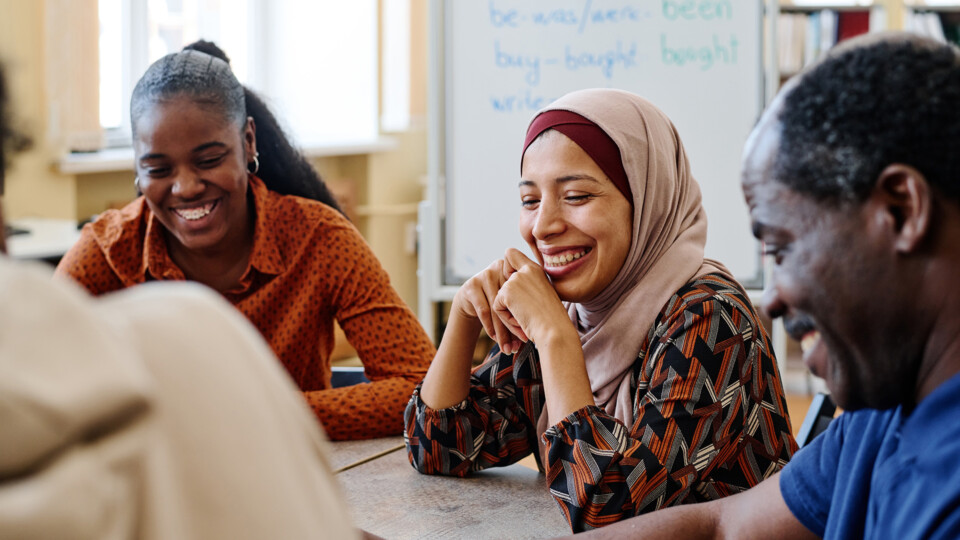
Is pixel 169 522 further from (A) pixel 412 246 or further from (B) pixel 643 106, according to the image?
(A) pixel 412 246

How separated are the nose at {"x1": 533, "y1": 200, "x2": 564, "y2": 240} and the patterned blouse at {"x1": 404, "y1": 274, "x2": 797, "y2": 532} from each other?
202mm

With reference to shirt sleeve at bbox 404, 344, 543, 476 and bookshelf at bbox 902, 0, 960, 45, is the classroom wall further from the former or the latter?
bookshelf at bbox 902, 0, 960, 45

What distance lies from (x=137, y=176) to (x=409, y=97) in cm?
405

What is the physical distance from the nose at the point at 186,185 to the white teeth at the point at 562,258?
2.28 ft

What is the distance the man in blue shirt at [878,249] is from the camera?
75 centimetres

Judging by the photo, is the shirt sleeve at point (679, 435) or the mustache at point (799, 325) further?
the shirt sleeve at point (679, 435)

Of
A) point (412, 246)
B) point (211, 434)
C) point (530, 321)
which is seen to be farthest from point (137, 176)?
point (412, 246)

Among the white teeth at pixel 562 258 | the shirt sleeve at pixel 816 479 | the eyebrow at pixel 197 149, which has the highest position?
the eyebrow at pixel 197 149

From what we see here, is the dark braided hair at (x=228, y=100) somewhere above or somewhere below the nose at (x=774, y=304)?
above

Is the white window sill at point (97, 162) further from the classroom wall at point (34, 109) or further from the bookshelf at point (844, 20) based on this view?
the bookshelf at point (844, 20)

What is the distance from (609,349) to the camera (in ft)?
4.86

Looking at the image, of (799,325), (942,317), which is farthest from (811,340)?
(942,317)

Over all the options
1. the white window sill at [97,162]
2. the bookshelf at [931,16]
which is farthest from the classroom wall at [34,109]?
the bookshelf at [931,16]

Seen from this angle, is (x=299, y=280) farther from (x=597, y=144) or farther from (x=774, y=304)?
(x=774, y=304)
